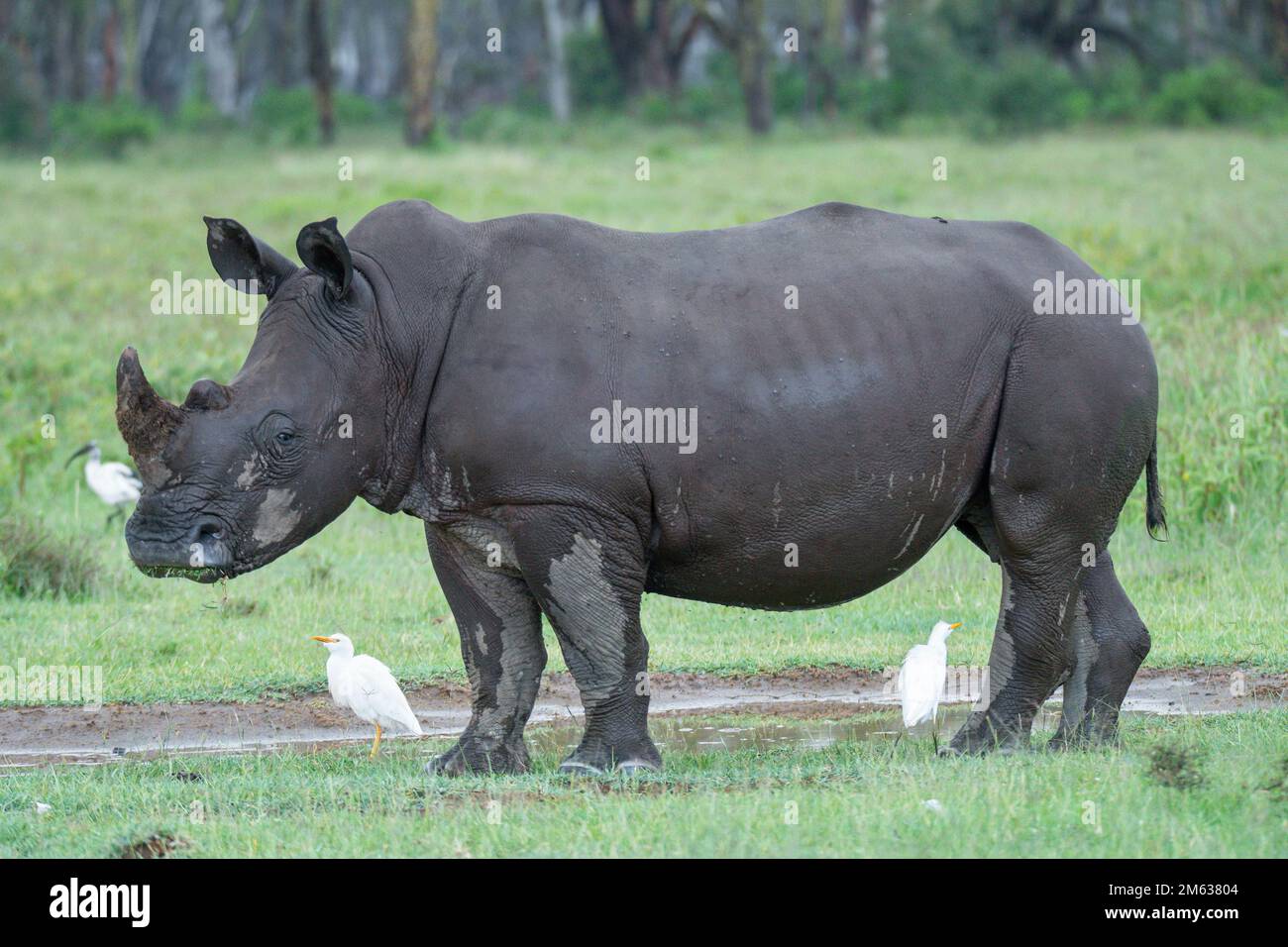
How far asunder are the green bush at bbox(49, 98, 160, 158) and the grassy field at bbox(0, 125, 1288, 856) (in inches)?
286

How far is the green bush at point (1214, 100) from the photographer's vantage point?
31.8m

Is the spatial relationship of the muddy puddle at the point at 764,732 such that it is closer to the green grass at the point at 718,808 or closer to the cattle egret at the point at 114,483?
the green grass at the point at 718,808

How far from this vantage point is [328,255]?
6.72 metres

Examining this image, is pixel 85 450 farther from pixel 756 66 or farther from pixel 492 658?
pixel 756 66

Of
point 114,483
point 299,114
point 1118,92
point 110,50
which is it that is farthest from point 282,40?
point 114,483

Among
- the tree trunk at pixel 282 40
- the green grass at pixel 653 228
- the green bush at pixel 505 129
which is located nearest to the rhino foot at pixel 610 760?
the green grass at pixel 653 228

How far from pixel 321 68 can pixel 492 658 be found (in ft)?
95.4

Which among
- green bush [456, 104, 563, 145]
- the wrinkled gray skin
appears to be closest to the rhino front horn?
the wrinkled gray skin

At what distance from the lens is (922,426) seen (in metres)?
6.98

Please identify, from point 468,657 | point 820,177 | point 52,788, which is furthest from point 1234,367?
point 820,177

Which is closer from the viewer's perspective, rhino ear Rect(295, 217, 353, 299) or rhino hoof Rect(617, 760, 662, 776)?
rhino ear Rect(295, 217, 353, 299)

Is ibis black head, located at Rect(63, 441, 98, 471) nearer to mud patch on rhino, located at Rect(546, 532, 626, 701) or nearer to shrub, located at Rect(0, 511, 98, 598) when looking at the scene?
shrub, located at Rect(0, 511, 98, 598)

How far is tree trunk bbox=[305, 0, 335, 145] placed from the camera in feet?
114

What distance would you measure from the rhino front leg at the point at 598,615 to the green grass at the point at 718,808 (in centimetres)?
21
